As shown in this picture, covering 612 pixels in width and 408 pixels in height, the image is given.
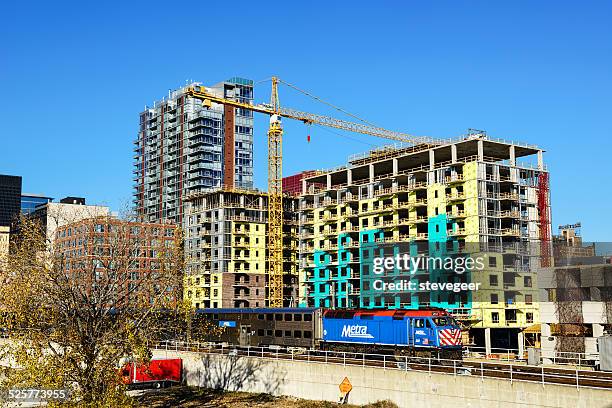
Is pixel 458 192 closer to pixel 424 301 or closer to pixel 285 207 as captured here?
pixel 424 301

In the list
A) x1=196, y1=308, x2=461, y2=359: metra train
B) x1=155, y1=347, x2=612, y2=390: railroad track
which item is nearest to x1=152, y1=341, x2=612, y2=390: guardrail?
x1=155, y1=347, x2=612, y2=390: railroad track

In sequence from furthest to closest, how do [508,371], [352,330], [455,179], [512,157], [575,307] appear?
1. [512,157]
2. [455,179]
3. [575,307]
4. [352,330]
5. [508,371]

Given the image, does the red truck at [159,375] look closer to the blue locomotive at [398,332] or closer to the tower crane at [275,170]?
the blue locomotive at [398,332]

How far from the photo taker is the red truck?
2501 inches

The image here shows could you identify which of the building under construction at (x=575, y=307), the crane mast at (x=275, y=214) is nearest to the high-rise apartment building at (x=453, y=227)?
the crane mast at (x=275, y=214)

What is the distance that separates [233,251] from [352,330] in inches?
3053

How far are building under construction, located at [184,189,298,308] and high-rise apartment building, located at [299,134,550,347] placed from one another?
19588 millimetres

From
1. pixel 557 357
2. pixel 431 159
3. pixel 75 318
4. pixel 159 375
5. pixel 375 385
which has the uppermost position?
pixel 431 159

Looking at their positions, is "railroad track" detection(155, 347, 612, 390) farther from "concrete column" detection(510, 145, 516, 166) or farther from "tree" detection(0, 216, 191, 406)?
"concrete column" detection(510, 145, 516, 166)

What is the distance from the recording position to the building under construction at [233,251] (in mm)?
138375

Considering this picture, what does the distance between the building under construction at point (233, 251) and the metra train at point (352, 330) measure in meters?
54.2

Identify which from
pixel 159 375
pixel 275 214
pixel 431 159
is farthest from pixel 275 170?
pixel 159 375

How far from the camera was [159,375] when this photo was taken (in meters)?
65.3

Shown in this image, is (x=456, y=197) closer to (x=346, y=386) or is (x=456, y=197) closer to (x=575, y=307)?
(x=575, y=307)
